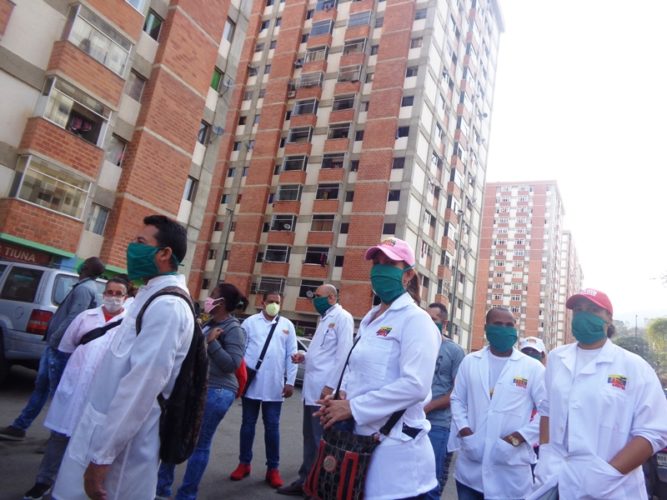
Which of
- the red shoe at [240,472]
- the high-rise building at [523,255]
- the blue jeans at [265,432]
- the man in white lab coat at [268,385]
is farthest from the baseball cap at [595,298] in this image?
the high-rise building at [523,255]

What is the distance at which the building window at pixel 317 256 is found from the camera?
32.4 meters

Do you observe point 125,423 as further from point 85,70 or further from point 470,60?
point 470,60

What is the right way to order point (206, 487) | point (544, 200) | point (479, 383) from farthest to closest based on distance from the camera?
point (544, 200) < point (206, 487) < point (479, 383)

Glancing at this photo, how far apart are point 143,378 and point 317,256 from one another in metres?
30.9

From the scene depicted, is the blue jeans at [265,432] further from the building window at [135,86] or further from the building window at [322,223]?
the building window at [322,223]

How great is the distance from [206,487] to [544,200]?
94114 mm

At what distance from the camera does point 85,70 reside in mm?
15922

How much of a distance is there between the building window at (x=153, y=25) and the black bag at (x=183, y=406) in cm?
1967

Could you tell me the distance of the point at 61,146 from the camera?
15.5m

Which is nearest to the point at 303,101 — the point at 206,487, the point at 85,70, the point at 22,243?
the point at 85,70

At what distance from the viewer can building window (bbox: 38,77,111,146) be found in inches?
595

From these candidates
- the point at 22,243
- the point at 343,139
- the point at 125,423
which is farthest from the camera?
the point at 343,139

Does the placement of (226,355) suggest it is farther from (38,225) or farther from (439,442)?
(38,225)

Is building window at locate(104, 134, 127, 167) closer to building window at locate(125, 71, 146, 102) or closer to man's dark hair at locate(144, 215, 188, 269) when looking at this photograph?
building window at locate(125, 71, 146, 102)
